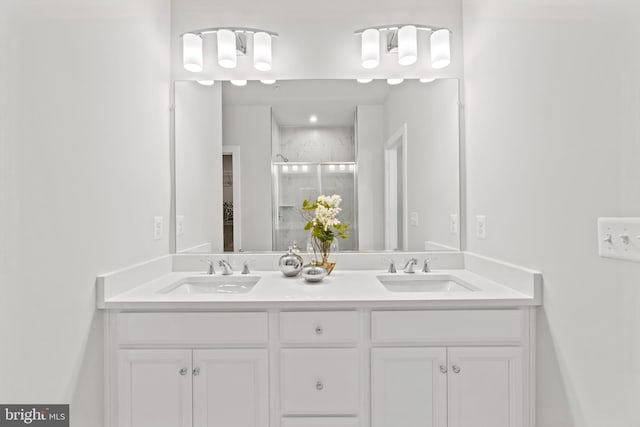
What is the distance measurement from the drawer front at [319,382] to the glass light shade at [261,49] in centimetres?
153

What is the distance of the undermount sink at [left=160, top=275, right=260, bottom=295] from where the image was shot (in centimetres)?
187

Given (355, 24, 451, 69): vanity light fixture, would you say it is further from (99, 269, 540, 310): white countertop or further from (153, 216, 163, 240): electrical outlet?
(153, 216, 163, 240): electrical outlet

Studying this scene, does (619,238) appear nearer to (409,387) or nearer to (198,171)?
(409,387)

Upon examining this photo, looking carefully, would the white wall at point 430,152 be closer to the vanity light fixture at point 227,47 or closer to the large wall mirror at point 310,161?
the large wall mirror at point 310,161

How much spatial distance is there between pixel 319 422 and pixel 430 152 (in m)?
1.50

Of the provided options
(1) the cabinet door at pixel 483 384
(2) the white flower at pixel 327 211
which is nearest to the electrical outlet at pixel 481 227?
(1) the cabinet door at pixel 483 384

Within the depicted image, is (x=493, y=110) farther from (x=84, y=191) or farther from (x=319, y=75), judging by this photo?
(x=84, y=191)

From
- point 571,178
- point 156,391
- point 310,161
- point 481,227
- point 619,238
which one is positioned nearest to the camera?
point 619,238

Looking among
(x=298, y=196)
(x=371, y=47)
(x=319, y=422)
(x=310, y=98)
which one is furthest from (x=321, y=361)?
(x=371, y=47)

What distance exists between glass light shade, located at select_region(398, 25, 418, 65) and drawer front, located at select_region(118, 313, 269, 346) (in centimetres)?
161

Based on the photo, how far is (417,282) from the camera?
1905 millimetres

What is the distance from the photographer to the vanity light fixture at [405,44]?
6.57ft

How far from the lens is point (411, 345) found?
1.43m

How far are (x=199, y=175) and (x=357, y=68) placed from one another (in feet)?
3.63
